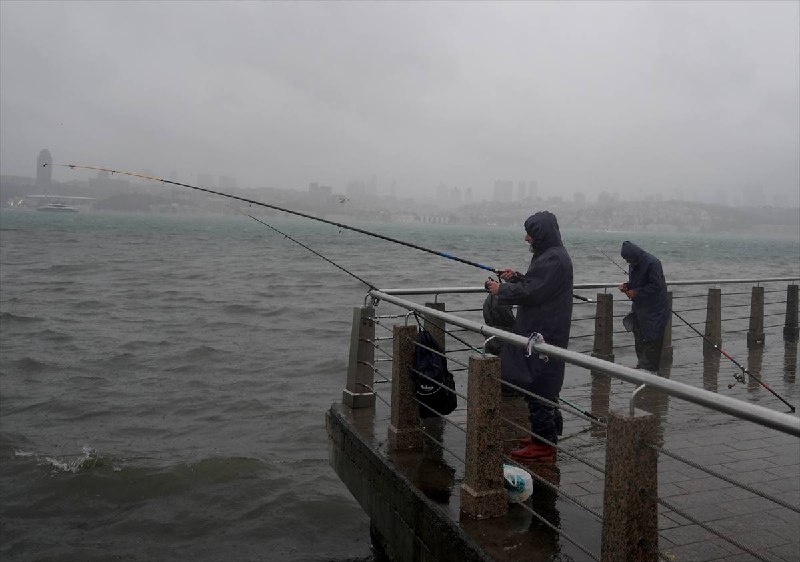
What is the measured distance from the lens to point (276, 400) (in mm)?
11438

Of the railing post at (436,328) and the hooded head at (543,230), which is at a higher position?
the hooded head at (543,230)

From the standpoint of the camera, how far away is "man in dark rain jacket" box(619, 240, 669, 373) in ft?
24.7

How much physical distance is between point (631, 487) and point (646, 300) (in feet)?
17.0

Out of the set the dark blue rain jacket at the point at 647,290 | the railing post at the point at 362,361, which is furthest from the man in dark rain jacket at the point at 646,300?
the railing post at the point at 362,361

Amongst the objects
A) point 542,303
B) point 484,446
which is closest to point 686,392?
point 484,446

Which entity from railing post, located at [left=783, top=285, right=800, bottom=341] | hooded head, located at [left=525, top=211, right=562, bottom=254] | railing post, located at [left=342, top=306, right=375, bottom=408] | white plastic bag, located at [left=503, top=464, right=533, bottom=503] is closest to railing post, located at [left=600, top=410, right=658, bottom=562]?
white plastic bag, located at [left=503, top=464, right=533, bottom=503]

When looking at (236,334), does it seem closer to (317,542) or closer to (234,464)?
(234,464)

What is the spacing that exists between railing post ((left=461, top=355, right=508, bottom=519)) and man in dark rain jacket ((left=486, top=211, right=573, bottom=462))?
0.76 metres

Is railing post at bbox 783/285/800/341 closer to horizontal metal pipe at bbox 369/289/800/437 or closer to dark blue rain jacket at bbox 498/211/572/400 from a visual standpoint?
dark blue rain jacket at bbox 498/211/572/400

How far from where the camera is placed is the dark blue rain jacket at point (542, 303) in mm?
4719

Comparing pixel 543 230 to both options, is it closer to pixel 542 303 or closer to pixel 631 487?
pixel 542 303

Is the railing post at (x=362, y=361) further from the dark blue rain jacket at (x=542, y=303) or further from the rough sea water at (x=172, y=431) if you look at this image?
the dark blue rain jacket at (x=542, y=303)

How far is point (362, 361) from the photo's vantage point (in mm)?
6395

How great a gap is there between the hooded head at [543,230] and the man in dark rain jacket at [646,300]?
2773mm
